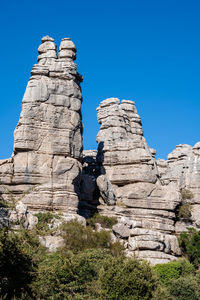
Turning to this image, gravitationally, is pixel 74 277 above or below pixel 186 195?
below

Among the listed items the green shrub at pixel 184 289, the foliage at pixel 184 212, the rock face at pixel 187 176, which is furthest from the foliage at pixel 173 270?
the foliage at pixel 184 212

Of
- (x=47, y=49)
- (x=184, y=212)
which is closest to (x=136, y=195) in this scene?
(x=184, y=212)

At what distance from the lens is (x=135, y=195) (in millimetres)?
44719

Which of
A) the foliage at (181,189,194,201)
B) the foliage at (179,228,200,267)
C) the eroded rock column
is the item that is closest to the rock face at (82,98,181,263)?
the eroded rock column

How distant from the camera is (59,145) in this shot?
1607 inches

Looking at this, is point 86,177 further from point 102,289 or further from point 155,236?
point 102,289

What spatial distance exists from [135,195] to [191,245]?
6.14m

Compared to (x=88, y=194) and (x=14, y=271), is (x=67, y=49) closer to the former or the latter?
→ (x=88, y=194)

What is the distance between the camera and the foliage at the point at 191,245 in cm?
4211

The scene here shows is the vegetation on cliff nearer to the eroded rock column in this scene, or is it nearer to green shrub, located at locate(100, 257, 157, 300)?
green shrub, located at locate(100, 257, 157, 300)

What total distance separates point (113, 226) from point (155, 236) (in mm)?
3278

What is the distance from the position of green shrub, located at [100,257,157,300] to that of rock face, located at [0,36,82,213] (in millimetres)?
13502

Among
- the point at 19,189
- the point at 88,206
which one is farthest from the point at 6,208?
the point at 88,206

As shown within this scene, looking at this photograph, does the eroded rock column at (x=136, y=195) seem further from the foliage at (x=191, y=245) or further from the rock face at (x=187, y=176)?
the rock face at (x=187, y=176)
